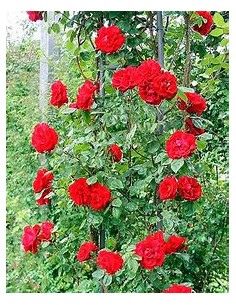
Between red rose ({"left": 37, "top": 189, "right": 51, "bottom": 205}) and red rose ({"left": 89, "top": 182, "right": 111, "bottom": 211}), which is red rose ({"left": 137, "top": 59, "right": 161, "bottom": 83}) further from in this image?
red rose ({"left": 37, "top": 189, "right": 51, "bottom": 205})

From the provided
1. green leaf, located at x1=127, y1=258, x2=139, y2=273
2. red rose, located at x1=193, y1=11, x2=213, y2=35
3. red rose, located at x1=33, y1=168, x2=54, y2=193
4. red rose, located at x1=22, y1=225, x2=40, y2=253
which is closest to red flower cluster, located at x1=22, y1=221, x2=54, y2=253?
red rose, located at x1=22, y1=225, x2=40, y2=253

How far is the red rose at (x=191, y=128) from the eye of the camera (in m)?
1.50

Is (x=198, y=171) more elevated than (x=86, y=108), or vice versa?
(x=86, y=108)

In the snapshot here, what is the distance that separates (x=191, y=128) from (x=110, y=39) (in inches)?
12.4

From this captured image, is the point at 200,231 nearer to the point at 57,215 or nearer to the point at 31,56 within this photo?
the point at 57,215

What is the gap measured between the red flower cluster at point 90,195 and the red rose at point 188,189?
191mm

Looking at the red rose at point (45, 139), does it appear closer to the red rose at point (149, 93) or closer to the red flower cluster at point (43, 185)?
the red flower cluster at point (43, 185)

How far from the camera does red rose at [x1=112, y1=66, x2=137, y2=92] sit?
55.6 inches

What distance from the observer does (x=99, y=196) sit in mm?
1478

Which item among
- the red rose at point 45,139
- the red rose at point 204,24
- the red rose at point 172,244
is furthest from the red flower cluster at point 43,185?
the red rose at point 204,24

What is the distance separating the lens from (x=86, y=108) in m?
1.55

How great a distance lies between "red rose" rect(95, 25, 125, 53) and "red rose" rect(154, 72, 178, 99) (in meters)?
0.19
